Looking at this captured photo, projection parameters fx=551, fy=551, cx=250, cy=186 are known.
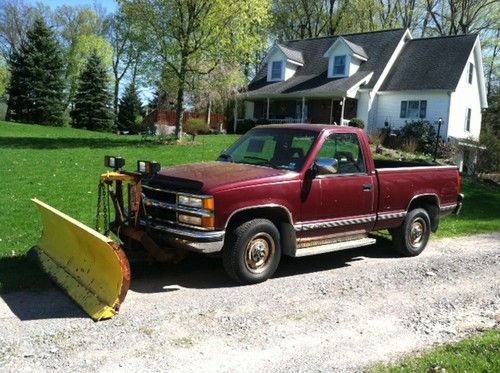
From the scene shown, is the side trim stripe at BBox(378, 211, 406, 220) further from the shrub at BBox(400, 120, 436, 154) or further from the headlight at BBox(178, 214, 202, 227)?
the shrub at BBox(400, 120, 436, 154)

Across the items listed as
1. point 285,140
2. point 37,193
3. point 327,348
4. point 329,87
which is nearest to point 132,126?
point 329,87

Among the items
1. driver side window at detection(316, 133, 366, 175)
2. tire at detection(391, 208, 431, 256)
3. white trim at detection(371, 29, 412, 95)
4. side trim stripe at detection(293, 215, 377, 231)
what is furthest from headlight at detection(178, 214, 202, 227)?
white trim at detection(371, 29, 412, 95)

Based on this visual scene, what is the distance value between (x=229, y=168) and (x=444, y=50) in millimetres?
29586

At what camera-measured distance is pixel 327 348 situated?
4.97m

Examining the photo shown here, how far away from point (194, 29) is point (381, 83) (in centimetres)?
1429

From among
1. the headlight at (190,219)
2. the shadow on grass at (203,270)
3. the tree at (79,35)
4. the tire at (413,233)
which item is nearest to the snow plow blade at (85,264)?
the shadow on grass at (203,270)

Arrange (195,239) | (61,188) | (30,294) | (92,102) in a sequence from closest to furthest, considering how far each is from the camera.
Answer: (30,294) → (195,239) → (61,188) → (92,102)

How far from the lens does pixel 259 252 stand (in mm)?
→ 6746

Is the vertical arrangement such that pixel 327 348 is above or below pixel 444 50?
below

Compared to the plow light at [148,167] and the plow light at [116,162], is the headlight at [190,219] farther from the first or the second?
the plow light at [116,162]

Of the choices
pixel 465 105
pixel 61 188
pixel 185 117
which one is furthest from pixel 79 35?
pixel 61 188

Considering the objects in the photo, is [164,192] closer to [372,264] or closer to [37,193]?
[372,264]

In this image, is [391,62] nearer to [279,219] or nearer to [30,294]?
[279,219]

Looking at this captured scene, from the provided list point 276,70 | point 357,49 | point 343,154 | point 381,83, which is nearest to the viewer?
point 343,154
